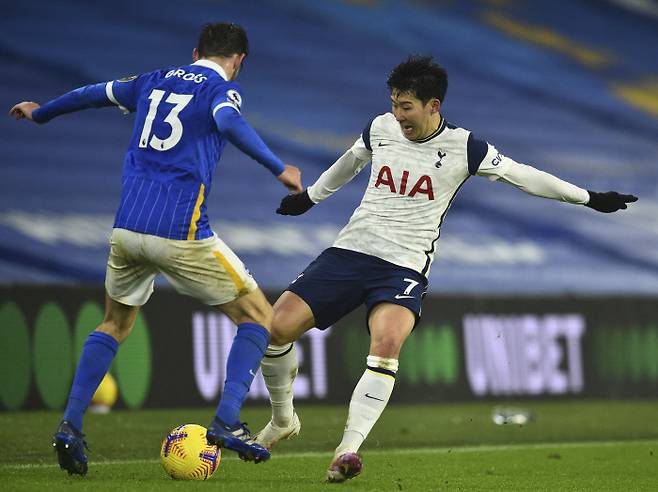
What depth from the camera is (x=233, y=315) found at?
5.81 meters

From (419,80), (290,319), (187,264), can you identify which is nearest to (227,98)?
(187,264)

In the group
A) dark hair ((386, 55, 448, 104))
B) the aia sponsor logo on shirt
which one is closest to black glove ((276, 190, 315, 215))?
the aia sponsor logo on shirt

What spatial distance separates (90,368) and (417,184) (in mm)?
1837

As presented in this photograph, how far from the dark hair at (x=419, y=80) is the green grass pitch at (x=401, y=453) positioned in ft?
6.12

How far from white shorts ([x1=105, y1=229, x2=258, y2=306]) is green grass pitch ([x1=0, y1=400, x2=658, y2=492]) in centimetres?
85

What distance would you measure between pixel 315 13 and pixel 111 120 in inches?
179

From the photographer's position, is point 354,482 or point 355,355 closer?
point 354,482

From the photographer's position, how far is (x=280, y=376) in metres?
6.61

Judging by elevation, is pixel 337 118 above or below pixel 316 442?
above

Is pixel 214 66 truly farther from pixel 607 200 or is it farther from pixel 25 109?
pixel 607 200

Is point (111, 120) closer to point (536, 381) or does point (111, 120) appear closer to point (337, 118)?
point (337, 118)

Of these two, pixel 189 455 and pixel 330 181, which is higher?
pixel 330 181

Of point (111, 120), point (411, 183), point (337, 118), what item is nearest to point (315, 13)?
point (337, 118)

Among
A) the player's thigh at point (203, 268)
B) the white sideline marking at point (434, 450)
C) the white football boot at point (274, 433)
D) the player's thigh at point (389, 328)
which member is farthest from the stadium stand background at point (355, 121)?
the player's thigh at point (203, 268)
